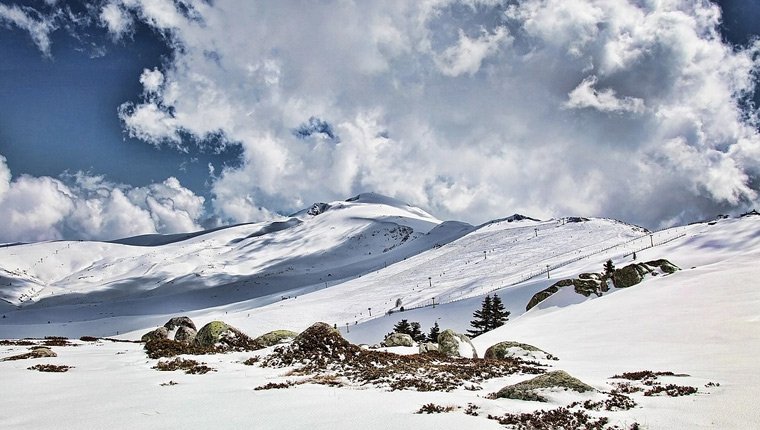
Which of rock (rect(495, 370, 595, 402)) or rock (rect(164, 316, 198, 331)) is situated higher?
rock (rect(164, 316, 198, 331))

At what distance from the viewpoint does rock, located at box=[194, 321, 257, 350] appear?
25.3 meters

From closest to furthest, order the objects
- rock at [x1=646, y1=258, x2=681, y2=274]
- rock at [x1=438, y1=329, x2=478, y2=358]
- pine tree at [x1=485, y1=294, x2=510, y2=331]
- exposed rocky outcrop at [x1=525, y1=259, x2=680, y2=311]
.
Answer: rock at [x1=438, y1=329, x2=478, y2=358] < exposed rocky outcrop at [x1=525, y1=259, x2=680, y2=311] < rock at [x1=646, y1=258, x2=681, y2=274] < pine tree at [x1=485, y1=294, x2=510, y2=331]

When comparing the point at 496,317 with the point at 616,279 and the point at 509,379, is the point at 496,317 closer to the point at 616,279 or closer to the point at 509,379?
the point at 616,279

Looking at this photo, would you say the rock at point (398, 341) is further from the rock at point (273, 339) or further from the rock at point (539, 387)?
the rock at point (539, 387)

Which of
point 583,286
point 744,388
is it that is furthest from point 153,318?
point 744,388

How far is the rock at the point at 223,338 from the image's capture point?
25.3m

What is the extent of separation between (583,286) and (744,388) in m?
42.1

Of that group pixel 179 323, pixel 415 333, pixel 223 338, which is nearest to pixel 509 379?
pixel 223 338

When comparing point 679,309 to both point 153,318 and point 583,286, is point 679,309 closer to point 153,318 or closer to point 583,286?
point 583,286

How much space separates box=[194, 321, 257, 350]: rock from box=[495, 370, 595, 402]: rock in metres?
16.8

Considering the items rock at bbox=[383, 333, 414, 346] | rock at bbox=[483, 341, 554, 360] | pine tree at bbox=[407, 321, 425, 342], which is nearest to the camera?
rock at bbox=[483, 341, 554, 360]

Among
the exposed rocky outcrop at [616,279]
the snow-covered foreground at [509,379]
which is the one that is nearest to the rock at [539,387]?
the snow-covered foreground at [509,379]

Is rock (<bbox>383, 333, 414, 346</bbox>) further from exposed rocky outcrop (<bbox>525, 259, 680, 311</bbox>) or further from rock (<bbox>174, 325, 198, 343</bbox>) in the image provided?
exposed rocky outcrop (<bbox>525, 259, 680, 311</bbox>)

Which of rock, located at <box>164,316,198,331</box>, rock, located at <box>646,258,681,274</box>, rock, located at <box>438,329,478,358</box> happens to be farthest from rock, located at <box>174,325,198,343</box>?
rock, located at <box>646,258,681,274</box>
